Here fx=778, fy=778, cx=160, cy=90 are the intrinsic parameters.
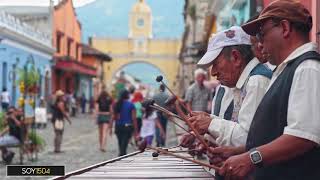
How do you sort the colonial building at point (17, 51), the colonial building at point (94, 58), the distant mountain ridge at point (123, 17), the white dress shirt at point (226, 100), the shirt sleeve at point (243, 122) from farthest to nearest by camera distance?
1. the distant mountain ridge at point (123, 17)
2. the colonial building at point (94, 58)
3. the colonial building at point (17, 51)
4. the white dress shirt at point (226, 100)
5. the shirt sleeve at point (243, 122)

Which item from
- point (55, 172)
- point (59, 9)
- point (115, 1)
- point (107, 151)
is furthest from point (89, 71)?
point (115, 1)

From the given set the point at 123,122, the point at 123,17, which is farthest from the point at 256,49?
the point at 123,17

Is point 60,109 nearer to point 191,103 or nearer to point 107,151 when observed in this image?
point 107,151

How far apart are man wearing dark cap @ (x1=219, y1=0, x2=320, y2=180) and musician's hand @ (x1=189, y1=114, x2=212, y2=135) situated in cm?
39

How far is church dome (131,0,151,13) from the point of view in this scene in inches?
4419

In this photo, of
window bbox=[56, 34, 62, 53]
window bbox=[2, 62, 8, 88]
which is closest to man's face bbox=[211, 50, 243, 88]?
window bbox=[2, 62, 8, 88]

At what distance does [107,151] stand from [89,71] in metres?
38.2

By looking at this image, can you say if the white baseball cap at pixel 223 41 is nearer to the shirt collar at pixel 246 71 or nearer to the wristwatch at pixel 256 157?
the shirt collar at pixel 246 71

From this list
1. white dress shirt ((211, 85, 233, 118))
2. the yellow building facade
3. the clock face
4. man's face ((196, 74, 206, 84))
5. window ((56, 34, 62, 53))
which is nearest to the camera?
white dress shirt ((211, 85, 233, 118))

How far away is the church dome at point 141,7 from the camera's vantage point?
112m

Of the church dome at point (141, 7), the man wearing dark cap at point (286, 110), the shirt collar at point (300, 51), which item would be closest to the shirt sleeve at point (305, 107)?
the man wearing dark cap at point (286, 110)

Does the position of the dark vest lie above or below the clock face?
below

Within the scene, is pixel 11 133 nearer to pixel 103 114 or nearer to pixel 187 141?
pixel 103 114

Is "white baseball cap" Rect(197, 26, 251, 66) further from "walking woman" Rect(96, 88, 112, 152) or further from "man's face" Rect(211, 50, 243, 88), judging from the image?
"walking woman" Rect(96, 88, 112, 152)
